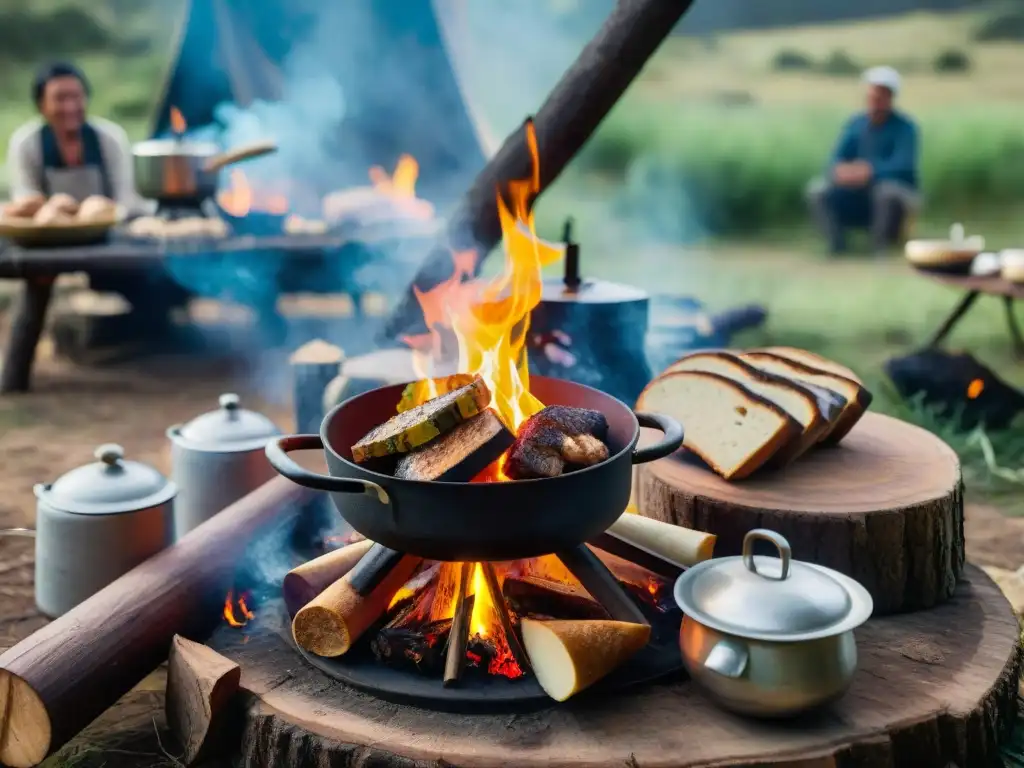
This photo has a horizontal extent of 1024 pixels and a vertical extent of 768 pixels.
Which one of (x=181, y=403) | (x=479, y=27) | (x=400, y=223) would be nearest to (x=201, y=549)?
(x=181, y=403)

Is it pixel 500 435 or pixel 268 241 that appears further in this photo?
pixel 268 241

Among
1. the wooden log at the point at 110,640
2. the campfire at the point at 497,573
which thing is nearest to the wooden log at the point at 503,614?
the campfire at the point at 497,573

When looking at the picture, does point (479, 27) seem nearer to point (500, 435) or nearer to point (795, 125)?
Answer: point (795, 125)

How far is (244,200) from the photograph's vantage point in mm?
6371

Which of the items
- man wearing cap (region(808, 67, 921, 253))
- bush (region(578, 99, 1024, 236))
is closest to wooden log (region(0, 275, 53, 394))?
man wearing cap (region(808, 67, 921, 253))

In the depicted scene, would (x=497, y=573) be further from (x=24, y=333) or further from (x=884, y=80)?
(x=884, y=80)

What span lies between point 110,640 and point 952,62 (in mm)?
13524

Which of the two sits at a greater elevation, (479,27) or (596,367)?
(479,27)

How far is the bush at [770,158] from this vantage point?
11.3 metres

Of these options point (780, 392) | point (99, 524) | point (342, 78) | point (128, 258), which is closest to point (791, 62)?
point (342, 78)

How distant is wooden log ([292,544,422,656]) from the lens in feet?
7.41

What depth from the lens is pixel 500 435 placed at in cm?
211

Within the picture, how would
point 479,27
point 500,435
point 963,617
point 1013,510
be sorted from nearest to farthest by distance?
point 500,435 < point 963,617 < point 1013,510 < point 479,27

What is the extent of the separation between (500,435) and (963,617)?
1359 millimetres
